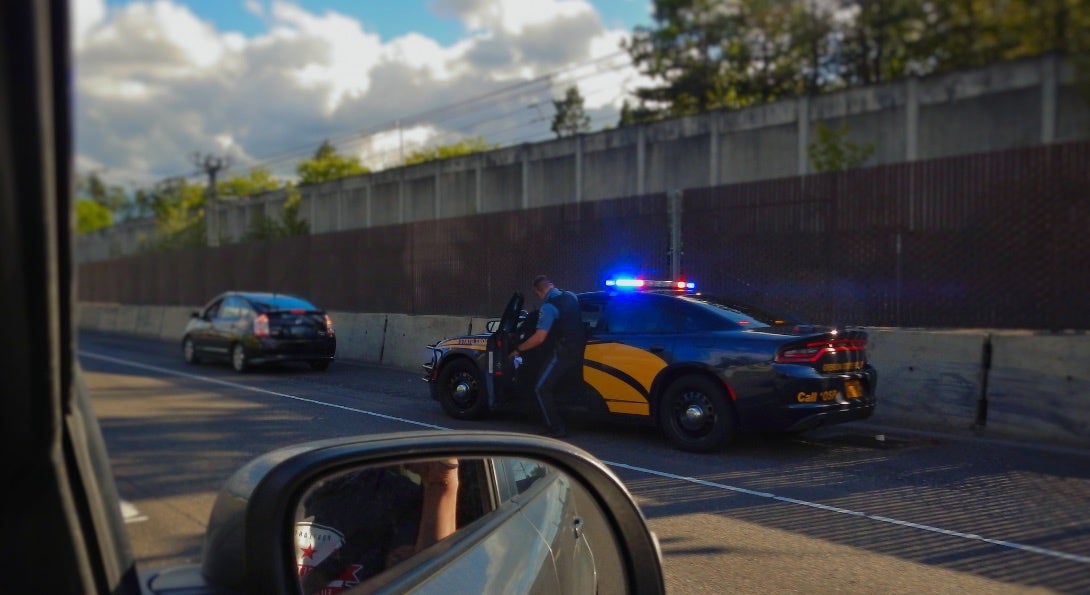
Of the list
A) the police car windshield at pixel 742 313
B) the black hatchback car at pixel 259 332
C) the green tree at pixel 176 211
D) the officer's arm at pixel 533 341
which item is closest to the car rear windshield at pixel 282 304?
the black hatchback car at pixel 259 332

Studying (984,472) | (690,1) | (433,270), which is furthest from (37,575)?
(690,1)

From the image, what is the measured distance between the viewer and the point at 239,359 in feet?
32.1

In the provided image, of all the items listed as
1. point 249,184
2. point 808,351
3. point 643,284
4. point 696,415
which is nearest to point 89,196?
point 249,184

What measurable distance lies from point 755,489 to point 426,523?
503 centimetres

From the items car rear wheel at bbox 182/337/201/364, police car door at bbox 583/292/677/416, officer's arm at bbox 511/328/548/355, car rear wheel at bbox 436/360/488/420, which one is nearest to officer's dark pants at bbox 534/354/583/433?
officer's arm at bbox 511/328/548/355

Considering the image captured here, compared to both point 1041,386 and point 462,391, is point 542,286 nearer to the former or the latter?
point 462,391

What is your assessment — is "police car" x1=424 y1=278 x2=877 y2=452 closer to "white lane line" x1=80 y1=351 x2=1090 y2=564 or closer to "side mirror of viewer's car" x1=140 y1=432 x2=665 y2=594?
"white lane line" x1=80 y1=351 x2=1090 y2=564

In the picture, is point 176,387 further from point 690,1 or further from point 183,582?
point 690,1

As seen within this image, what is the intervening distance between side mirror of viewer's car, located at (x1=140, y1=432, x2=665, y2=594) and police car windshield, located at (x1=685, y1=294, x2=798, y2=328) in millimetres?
5702

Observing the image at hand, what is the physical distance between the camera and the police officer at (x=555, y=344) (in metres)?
4.91

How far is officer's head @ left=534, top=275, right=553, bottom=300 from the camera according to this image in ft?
17.6

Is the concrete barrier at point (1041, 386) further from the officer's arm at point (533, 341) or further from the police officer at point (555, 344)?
the officer's arm at point (533, 341)

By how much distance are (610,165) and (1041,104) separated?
9159mm

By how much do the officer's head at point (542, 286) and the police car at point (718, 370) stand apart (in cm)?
189
